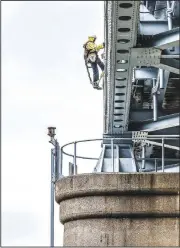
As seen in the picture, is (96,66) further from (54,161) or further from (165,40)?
(165,40)

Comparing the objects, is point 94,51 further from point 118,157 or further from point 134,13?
point 134,13

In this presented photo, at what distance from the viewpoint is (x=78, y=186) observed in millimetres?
29031

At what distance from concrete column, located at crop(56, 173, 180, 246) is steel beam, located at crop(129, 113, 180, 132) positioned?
482cm

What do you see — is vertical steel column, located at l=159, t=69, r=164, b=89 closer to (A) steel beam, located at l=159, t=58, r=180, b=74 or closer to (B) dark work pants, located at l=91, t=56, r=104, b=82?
(B) dark work pants, located at l=91, t=56, r=104, b=82

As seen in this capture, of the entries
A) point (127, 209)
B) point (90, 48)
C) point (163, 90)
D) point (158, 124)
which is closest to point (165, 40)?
point (127, 209)

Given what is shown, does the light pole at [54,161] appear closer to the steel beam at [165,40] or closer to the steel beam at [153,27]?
the steel beam at [153,27]

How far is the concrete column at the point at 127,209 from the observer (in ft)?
92.3

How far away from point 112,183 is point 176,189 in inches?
67.9

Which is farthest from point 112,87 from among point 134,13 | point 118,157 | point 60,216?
point 134,13

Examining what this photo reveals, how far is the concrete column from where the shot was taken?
2814 centimetres

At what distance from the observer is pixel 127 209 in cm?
2839

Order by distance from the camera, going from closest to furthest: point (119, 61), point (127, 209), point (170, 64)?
point (127, 209)
point (119, 61)
point (170, 64)

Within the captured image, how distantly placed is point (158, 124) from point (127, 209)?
5.35m

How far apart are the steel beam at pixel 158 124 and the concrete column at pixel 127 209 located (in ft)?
15.8
